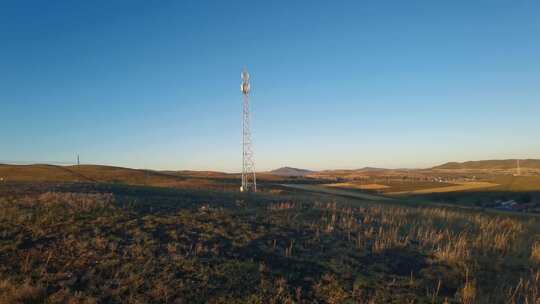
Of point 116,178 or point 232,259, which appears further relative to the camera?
point 116,178

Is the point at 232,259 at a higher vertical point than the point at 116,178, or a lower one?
lower

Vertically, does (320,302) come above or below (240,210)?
below

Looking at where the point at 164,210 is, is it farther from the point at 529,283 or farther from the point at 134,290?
the point at 529,283

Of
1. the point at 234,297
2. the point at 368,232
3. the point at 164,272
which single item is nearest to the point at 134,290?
the point at 164,272

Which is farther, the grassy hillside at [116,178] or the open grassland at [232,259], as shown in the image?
the grassy hillside at [116,178]

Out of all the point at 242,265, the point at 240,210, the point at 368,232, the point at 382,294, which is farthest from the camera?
the point at 240,210

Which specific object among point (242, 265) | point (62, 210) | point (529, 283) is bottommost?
point (529, 283)

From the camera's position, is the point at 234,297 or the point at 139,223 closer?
the point at 234,297

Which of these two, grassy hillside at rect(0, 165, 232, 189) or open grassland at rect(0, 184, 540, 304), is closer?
open grassland at rect(0, 184, 540, 304)
